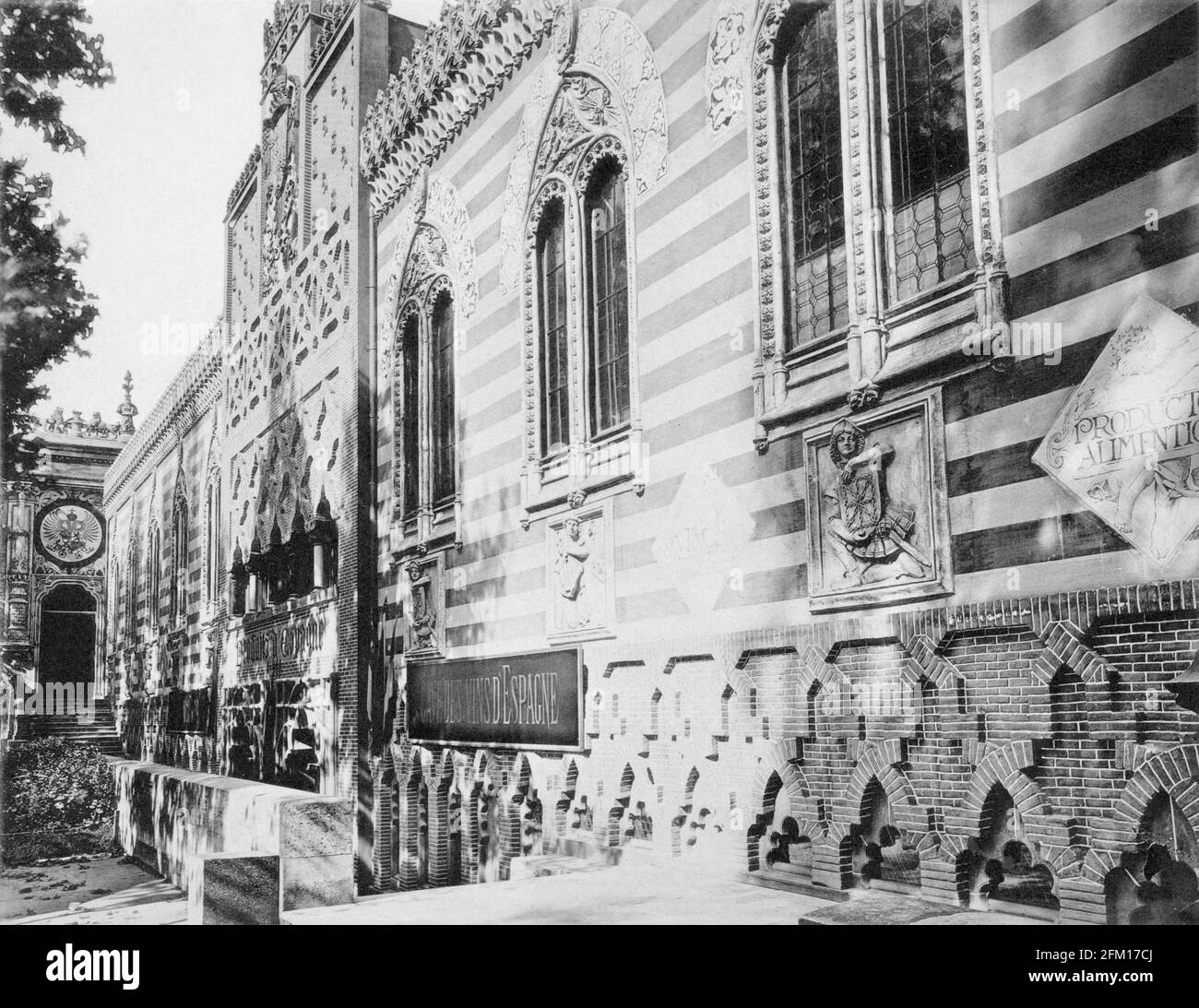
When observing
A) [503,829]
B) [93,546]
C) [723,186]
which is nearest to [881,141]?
[723,186]

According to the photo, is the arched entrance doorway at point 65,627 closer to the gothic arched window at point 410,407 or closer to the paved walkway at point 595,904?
the gothic arched window at point 410,407

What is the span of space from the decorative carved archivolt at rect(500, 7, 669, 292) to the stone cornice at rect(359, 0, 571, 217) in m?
0.66

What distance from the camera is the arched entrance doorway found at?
17.5 metres

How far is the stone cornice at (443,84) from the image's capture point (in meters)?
11.5

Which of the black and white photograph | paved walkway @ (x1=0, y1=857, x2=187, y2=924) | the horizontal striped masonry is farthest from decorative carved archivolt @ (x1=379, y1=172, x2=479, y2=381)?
the horizontal striped masonry

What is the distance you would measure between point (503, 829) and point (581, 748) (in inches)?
68.0

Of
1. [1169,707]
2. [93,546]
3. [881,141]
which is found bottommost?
[1169,707]

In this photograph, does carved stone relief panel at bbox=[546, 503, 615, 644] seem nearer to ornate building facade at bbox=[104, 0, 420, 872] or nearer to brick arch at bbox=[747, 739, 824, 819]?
brick arch at bbox=[747, 739, 824, 819]

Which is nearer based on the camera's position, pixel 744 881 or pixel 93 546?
pixel 744 881

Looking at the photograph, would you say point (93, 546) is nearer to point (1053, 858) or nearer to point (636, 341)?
point (636, 341)

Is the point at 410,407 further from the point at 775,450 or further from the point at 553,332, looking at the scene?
the point at 775,450

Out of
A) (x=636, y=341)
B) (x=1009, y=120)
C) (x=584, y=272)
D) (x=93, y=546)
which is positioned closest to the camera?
(x=1009, y=120)

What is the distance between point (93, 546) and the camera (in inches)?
798

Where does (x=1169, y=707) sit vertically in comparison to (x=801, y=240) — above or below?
below
